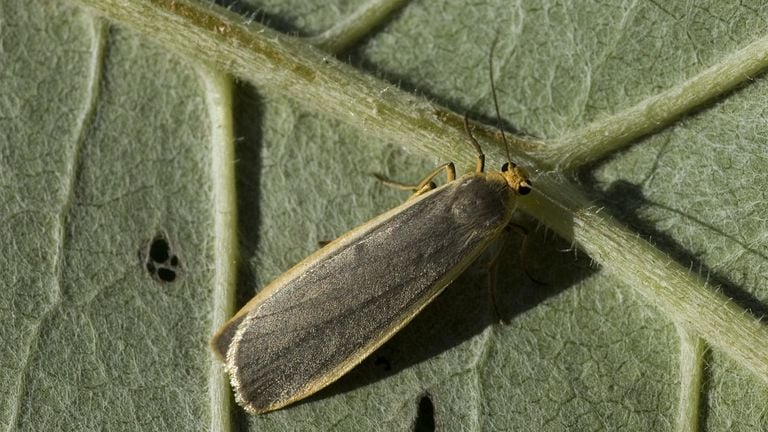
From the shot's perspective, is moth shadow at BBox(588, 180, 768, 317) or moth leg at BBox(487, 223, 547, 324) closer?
moth shadow at BBox(588, 180, 768, 317)

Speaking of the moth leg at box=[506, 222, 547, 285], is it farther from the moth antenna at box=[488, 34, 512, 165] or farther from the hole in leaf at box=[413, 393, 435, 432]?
the hole in leaf at box=[413, 393, 435, 432]

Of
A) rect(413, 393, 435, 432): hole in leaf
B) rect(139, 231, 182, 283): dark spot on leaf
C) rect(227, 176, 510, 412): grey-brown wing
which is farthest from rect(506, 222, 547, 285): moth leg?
rect(139, 231, 182, 283): dark spot on leaf

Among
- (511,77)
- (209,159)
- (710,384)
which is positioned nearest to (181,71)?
(209,159)

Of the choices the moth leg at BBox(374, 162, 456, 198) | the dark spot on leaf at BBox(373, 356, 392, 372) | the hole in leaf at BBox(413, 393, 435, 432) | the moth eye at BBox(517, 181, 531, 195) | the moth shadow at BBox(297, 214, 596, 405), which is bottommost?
the hole in leaf at BBox(413, 393, 435, 432)

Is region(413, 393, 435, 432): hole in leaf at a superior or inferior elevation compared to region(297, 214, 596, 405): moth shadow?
inferior

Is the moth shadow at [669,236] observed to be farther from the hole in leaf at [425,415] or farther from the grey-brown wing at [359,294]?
the hole in leaf at [425,415]

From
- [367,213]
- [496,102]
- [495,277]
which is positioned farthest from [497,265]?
[496,102]

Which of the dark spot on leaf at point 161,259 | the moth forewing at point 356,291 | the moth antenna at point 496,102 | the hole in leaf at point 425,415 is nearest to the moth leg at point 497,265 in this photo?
the moth forewing at point 356,291
